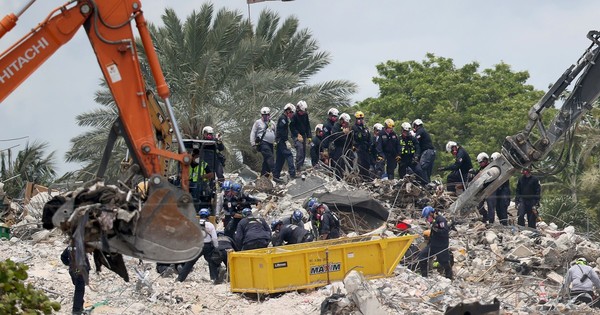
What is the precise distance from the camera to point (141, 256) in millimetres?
13023

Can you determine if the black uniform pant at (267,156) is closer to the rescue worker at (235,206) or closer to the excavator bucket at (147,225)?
the rescue worker at (235,206)

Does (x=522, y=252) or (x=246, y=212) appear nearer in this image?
(x=246, y=212)

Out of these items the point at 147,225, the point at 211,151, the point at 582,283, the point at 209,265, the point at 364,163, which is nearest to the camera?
the point at 147,225

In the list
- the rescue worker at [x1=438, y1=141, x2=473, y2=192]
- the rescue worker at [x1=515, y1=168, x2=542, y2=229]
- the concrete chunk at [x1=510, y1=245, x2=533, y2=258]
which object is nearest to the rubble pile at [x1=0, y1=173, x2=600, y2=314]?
the concrete chunk at [x1=510, y1=245, x2=533, y2=258]

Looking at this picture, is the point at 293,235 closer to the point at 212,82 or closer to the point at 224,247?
the point at 224,247

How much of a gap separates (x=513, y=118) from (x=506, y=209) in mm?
21902

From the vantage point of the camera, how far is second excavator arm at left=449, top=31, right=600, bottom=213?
25.6 metres

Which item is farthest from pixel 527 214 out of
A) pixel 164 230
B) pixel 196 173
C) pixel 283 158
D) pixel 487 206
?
pixel 164 230

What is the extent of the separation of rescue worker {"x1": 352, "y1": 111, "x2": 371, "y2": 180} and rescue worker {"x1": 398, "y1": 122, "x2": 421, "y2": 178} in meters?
0.86

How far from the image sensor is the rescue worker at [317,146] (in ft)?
98.0

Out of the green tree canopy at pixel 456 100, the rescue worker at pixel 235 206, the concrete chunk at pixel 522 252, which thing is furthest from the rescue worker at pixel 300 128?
the green tree canopy at pixel 456 100

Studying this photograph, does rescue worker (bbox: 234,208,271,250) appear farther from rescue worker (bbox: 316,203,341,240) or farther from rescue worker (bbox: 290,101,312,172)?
rescue worker (bbox: 290,101,312,172)

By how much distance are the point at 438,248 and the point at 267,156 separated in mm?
8085

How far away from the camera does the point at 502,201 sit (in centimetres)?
2848
